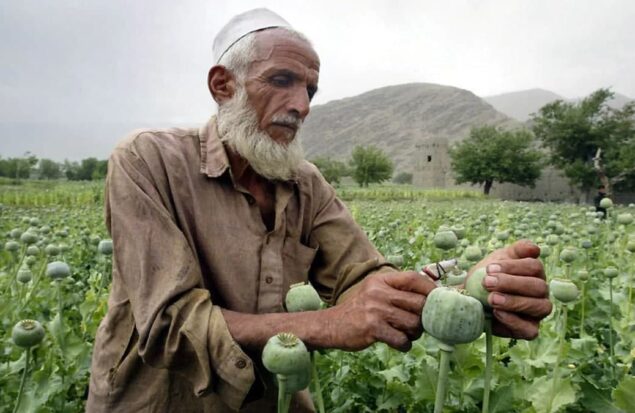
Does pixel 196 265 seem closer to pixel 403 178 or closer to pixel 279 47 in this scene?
pixel 279 47

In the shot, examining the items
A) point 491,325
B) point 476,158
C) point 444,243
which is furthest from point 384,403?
point 476,158

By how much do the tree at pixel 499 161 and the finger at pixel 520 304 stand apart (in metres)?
54.3

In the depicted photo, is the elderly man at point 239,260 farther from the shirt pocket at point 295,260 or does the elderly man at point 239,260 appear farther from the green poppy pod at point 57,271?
the green poppy pod at point 57,271

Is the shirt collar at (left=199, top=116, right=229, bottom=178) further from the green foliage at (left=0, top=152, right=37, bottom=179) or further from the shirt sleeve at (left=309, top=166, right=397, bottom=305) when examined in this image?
the green foliage at (left=0, top=152, right=37, bottom=179)

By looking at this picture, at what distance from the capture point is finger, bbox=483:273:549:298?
1.31 metres

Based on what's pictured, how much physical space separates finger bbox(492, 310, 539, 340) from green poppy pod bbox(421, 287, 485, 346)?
19 centimetres

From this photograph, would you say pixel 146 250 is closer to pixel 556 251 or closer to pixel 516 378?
pixel 516 378

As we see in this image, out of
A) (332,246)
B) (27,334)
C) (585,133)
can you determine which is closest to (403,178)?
(585,133)

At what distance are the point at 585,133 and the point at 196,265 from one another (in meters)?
50.6

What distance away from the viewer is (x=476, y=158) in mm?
55281

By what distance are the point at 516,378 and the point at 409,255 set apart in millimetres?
3571

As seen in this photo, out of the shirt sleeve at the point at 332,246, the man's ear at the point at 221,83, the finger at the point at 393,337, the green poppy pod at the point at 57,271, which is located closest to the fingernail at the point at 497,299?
the finger at the point at 393,337

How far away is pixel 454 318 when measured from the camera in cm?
114

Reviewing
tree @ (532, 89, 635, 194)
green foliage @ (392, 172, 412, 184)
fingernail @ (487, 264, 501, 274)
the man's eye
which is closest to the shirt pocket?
the man's eye
